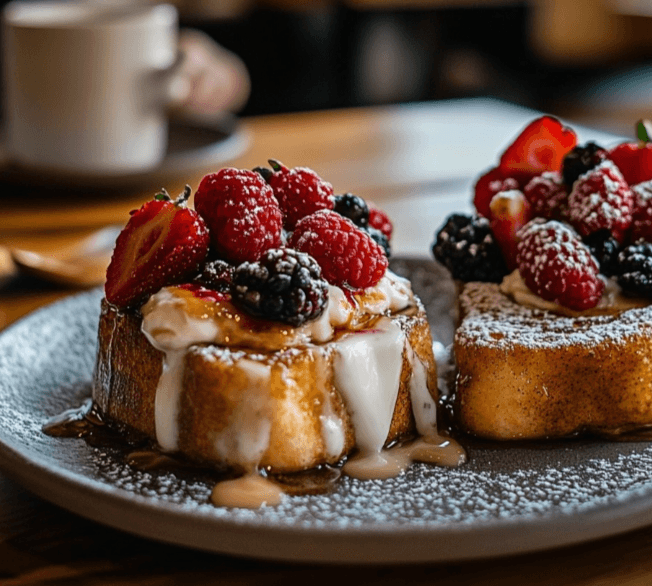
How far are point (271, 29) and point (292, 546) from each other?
4.54 m

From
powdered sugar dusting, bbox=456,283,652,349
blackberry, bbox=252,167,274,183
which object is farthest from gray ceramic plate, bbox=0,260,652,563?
blackberry, bbox=252,167,274,183

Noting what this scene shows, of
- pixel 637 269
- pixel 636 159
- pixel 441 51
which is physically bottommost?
pixel 441 51

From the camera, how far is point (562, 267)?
1.18 metres

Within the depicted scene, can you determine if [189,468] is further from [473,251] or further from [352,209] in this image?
[473,251]

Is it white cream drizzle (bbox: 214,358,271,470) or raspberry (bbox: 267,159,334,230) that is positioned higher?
raspberry (bbox: 267,159,334,230)

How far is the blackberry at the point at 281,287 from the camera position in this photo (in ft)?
3.21

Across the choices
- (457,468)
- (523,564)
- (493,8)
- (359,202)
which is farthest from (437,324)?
(493,8)

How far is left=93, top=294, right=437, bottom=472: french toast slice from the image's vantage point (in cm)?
99

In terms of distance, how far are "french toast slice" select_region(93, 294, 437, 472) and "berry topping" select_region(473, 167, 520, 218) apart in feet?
1.27

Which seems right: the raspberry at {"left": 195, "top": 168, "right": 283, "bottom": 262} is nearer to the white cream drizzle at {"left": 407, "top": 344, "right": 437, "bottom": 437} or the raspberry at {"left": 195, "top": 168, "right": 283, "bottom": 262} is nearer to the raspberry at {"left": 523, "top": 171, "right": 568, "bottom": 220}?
the white cream drizzle at {"left": 407, "top": 344, "right": 437, "bottom": 437}

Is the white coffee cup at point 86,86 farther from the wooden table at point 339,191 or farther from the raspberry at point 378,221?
the raspberry at point 378,221

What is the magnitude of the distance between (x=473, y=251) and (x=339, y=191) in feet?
2.88

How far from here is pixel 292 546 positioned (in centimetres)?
78

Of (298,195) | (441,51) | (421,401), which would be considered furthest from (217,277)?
(441,51)
